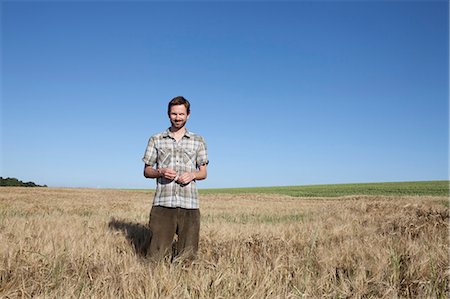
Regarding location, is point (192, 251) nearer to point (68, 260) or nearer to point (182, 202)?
point (182, 202)

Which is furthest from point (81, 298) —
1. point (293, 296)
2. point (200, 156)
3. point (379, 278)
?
point (379, 278)

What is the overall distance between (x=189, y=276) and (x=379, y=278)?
6.06ft

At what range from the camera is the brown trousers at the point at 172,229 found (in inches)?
166

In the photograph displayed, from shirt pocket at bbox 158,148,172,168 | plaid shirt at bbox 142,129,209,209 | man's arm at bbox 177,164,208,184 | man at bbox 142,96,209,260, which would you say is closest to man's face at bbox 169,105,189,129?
man at bbox 142,96,209,260

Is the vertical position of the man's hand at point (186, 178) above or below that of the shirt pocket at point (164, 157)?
below

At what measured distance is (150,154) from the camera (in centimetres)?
436

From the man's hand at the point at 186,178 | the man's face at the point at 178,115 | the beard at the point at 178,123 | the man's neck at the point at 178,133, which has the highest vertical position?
the man's face at the point at 178,115

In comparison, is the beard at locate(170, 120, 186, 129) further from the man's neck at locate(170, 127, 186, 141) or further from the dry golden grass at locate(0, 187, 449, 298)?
the dry golden grass at locate(0, 187, 449, 298)

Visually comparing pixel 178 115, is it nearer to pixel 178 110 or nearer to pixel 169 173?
pixel 178 110

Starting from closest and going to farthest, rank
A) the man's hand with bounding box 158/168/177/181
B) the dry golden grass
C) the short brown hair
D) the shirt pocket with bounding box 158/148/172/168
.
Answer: the dry golden grass < the man's hand with bounding box 158/168/177/181 < the short brown hair < the shirt pocket with bounding box 158/148/172/168

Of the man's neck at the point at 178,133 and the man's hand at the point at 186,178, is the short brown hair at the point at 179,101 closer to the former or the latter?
the man's neck at the point at 178,133

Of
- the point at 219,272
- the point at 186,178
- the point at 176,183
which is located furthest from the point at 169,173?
the point at 219,272

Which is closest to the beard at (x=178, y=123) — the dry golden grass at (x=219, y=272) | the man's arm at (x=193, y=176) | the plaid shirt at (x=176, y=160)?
the plaid shirt at (x=176, y=160)

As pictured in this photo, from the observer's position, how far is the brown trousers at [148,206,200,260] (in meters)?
4.21
